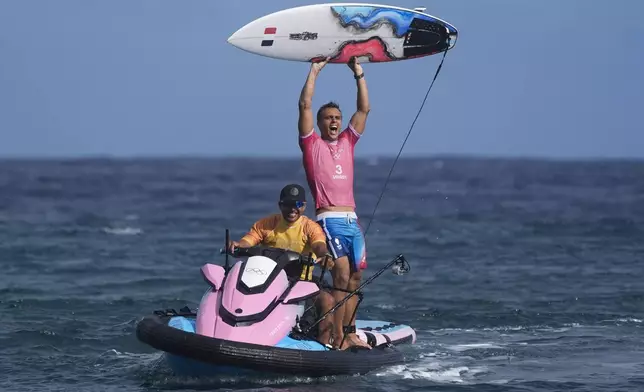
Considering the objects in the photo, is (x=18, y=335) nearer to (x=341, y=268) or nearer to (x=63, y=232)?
(x=341, y=268)

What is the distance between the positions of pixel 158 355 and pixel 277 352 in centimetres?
301

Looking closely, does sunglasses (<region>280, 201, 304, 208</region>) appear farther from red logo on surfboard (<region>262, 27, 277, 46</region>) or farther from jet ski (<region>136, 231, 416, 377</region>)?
red logo on surfboard (<region>262, 27, 277, 46</region>)

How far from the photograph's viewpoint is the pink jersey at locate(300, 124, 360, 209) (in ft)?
42.2

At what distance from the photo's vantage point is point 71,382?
41.9 ft

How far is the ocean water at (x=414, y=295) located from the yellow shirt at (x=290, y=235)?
1317 millimetres

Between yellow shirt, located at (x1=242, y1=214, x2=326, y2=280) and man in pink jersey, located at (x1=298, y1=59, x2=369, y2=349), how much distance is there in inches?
13.2

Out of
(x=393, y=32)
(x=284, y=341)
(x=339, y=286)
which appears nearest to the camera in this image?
(x=284, y=341)

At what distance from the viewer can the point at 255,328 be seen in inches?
458

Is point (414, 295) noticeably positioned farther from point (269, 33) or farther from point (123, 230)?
point (123, 230)

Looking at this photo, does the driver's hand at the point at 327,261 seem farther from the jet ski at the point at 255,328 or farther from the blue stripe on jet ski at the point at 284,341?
the blue stripe on jet ski at the point at 284,341

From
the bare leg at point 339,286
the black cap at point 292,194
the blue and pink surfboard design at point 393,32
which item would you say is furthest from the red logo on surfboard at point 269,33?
the bare leg at point 339,286

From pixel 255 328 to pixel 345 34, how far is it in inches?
150

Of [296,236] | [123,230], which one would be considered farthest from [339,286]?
[123,230]

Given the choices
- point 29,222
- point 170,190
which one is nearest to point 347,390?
point 29,222
